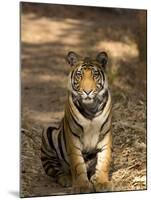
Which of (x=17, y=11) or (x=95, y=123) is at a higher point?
(x=17, y=11)

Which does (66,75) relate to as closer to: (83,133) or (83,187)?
(83,133)

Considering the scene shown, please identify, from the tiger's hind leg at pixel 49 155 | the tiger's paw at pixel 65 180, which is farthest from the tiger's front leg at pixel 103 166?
the tiger's hind leg at pixel 49 155

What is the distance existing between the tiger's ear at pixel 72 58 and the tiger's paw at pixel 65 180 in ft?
2.09

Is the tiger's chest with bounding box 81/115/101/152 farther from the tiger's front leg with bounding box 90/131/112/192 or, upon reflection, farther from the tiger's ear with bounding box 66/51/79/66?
the tiger's ear with bounding box 66/51/79/66

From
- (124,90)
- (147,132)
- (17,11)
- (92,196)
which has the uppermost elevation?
(17,11)

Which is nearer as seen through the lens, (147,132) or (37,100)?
(37,100)

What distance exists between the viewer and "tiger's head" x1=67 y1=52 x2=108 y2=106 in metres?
3.36

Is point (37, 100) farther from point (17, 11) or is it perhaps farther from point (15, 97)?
point (17, 11)

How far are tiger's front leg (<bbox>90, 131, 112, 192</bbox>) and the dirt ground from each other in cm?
4

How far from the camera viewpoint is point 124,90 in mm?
3490

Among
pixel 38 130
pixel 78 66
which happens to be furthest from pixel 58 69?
pixel 38 130

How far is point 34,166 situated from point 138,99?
0.74 m

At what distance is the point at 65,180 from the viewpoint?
3354mm

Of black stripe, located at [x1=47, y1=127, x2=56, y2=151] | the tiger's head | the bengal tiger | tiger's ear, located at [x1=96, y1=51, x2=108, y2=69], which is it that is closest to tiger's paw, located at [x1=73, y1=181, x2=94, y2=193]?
the bengal tiger
